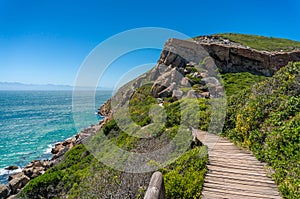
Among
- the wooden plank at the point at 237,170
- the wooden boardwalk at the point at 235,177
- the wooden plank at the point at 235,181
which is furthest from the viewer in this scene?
the wooden plank at the point at 237,170

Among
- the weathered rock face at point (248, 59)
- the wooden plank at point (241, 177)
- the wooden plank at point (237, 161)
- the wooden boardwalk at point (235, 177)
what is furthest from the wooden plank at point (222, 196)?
the weathered rock face at point (248, 59)

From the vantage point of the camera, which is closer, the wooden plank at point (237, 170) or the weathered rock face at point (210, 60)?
the wooden plank at point (237, 170)

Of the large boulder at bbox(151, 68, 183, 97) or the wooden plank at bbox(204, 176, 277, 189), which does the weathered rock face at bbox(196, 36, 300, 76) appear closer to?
the large boulder at bbox(151, 68, 183, 97)

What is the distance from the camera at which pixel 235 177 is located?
580 centimetres

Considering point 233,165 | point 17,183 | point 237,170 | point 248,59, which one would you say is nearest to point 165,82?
point 248,59

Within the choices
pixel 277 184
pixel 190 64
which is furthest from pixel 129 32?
pixel 190 64

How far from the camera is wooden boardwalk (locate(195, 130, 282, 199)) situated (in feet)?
16.7

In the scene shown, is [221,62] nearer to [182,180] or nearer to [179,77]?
[179,77]

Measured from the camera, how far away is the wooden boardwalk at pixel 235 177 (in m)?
5.08

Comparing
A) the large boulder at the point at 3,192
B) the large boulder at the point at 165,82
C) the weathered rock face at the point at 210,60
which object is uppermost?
the weathered rock face at the point at 210,60

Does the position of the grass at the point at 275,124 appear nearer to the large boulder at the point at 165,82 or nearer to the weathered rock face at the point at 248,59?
the large boulder at the point at 165,82

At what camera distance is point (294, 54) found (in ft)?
99.8

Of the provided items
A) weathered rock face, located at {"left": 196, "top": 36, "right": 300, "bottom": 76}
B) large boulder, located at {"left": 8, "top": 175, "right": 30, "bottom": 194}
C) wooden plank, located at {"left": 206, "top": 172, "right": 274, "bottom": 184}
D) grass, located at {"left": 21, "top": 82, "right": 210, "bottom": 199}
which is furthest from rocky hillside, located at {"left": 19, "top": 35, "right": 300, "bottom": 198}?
large boulder, located at {"left": 8, "top": 175, "right": 30, "bottom": 194}

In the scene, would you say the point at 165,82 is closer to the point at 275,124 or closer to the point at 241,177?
the point at 275,124
